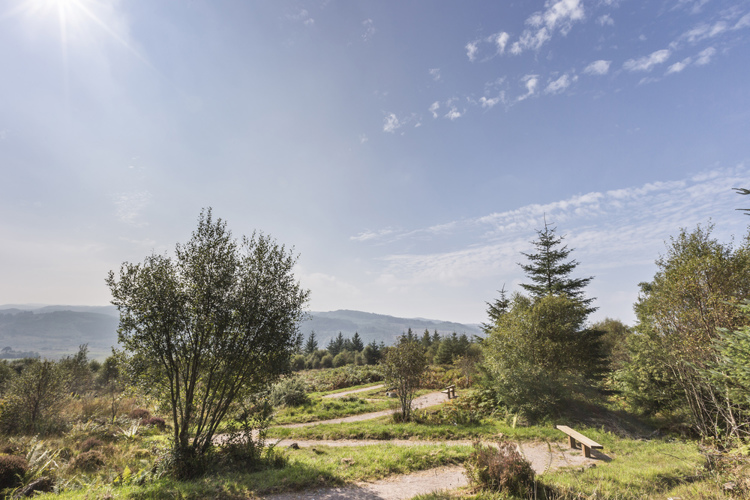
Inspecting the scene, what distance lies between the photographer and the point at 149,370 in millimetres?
9477

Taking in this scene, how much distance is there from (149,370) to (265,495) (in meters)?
5.40

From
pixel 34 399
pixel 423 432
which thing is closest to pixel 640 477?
pixel 423 432

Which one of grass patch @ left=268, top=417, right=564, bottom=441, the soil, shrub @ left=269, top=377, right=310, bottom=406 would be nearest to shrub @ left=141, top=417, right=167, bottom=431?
shrub @ left=269, top=377, right=310, bottom=406

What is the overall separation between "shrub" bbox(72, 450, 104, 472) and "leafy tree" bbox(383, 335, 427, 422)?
12072 millimetres

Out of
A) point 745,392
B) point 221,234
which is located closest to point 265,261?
point 221,234

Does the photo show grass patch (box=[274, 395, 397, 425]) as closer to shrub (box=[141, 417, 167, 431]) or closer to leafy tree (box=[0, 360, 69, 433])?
shrub (box=[141, 417, 167, 431])

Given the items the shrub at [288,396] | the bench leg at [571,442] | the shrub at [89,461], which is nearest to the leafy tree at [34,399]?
the shrub at [89,461]

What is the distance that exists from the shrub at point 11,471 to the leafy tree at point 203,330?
4111 mm

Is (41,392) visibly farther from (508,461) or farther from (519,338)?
(519,338)

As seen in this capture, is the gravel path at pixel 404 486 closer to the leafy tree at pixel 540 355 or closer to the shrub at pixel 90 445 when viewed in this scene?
Answer: the leafy tree at pixel 540 355

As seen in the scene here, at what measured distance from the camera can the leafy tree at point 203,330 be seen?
9.38 metres

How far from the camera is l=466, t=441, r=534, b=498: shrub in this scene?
705 cm

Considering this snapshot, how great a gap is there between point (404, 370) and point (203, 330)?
404 inches

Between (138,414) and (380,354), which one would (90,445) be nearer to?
(138,414)
